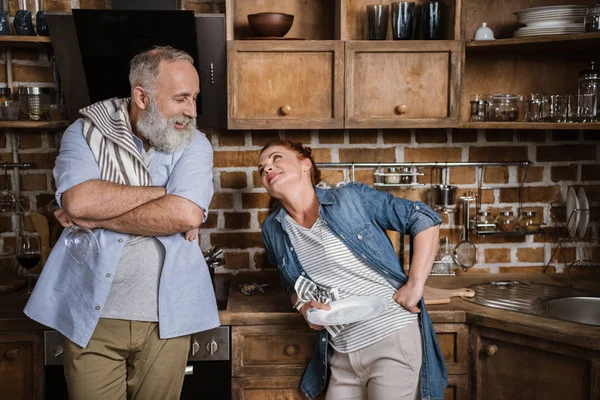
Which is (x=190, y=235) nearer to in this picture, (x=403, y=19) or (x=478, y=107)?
(x=403, y=19)

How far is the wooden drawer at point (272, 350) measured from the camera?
244 cm

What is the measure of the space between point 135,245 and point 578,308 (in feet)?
5.86

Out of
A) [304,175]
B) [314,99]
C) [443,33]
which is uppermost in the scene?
[443,33]

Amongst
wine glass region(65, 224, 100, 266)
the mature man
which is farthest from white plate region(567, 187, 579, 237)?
wine glass region(65, 224, 100, 266)

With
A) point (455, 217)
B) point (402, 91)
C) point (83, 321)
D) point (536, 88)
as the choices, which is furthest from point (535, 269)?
point (83, 321)

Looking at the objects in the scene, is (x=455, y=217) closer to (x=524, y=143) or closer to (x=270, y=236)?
(x=524, y=143)

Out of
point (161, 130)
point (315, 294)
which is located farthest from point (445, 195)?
point (161, 130)

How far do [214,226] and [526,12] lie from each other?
164 cm

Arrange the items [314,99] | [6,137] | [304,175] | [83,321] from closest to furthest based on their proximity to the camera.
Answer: [83,321], [304,175], [314,99], [6,137]

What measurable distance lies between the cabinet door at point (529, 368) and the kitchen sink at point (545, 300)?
0.15 m

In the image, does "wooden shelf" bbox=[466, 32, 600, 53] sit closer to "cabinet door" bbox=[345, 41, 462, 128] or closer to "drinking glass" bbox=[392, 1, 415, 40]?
"cabinet door" bbox=[345, 41, 462, 128]

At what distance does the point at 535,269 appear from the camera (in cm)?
311

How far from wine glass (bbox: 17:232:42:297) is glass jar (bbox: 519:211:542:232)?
214 cm

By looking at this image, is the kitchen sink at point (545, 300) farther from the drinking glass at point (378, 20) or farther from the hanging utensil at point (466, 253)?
the drinking glass at point (378, 20)
